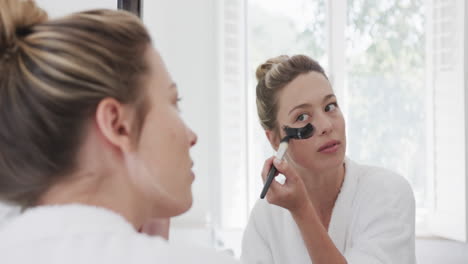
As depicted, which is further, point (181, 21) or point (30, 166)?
point (181, 21)

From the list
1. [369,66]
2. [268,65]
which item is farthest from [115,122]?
[369,66]

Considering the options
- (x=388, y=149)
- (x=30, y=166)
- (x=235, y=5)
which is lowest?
(x=388, y=149)

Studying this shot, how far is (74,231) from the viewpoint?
1.37 feet

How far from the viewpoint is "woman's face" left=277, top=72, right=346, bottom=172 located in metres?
1.02

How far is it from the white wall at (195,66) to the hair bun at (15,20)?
3.74 feet

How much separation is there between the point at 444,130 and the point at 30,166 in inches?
61.6

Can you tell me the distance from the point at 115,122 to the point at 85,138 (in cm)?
3

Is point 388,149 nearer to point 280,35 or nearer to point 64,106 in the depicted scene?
point 280,35

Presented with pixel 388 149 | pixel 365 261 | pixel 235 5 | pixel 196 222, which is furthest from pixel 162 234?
pixel 388 149

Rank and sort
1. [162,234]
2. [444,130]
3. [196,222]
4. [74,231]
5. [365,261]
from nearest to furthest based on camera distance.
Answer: [74,231] < [162,234] < [365,261] < [196,222] < [444,130]

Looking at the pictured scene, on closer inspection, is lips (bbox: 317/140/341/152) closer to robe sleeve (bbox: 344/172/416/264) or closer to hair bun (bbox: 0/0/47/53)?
robe sleeve (bbox: 344/172/416/264)

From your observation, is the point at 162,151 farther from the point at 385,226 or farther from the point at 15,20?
the point at 385,226

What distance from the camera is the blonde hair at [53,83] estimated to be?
17.0 inches

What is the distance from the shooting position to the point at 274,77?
3.60ft
